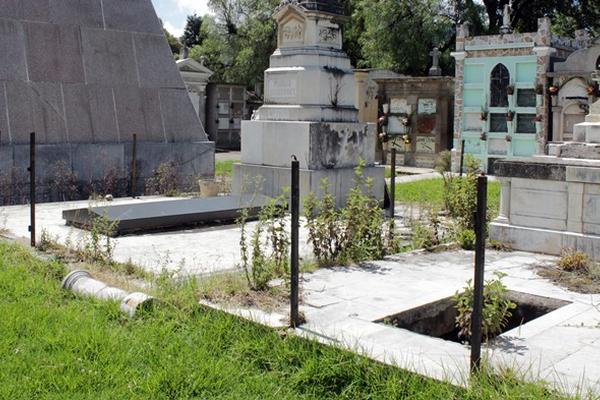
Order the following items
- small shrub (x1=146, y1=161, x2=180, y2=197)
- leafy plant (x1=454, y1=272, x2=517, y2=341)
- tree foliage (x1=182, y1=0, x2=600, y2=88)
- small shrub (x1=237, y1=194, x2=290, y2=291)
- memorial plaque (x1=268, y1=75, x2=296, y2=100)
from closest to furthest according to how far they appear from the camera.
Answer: leafy plant (x1=454, y1=272, x2=517, y2=341), small shrub (x1=237, y1=194, x2=290, y2=291), memorial plaque (x1=268, y1=75, x2=296, y2=100), small shrub (x1=146, y1=161, x2=180, y2=197), tree foliage (x1=182, y1=0, x2=600, y2=88)

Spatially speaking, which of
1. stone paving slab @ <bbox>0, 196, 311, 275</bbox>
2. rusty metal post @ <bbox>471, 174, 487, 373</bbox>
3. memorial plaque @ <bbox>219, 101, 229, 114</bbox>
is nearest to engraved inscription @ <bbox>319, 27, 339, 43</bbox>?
stone paving slab @ <bbox>0, 196, 311, 275</bbox>

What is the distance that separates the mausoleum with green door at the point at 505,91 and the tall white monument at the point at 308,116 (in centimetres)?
843

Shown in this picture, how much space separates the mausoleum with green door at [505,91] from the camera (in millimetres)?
Result: 17094

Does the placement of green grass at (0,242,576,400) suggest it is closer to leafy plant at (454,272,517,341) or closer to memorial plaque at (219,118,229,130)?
leafy plant at (454,272,517,341)

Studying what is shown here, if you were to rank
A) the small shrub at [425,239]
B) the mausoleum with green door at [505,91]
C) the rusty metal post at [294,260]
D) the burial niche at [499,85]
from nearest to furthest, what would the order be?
1. the rusty metal post at [294,260]
2. the small shrub at [425,239]
3. the mausoleum with green door at [505,91]
4. the burial niche at [499,85]

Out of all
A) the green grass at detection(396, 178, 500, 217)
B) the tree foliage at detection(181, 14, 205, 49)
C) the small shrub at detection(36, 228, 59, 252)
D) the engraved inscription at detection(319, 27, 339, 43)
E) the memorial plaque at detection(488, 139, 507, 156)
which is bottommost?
the green grass at detection(396, 178, 500, 217)

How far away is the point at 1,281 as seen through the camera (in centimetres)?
512

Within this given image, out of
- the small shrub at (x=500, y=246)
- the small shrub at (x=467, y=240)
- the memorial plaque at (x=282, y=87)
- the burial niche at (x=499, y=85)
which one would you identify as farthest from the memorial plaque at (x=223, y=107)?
the small shrub at (x=500, y=246)

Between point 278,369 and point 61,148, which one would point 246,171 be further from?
point 278,369

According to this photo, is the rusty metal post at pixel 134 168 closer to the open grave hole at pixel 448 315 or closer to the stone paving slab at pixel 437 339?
the stone paving slab at pixel 437 339

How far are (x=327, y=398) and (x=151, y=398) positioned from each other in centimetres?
83

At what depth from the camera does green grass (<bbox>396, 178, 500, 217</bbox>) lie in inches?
439

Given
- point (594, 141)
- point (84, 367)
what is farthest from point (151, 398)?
point (594, 141)

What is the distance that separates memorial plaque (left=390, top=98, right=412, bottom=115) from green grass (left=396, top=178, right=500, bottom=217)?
562 cm
